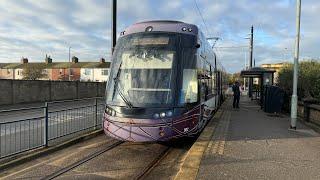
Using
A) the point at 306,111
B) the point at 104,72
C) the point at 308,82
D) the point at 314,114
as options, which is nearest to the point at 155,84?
the point at 314,114

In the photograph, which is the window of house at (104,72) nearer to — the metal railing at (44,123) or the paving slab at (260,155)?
the metal railing at (44,123)

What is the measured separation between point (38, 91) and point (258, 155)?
82.0 ft

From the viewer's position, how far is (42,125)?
1141 centimetres

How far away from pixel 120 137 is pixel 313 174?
15.7 feet

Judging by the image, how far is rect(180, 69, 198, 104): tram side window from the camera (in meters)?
11.4

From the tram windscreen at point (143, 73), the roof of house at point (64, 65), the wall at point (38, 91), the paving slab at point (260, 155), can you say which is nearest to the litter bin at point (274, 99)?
the paving slab at point (260, 155)

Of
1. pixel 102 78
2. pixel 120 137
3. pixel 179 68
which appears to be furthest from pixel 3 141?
pixel 102 78

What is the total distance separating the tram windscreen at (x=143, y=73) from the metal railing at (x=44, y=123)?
1.74 metres

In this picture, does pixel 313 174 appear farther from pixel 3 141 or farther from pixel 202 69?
pixel 3 141

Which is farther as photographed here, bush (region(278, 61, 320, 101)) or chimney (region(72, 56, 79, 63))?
chimney (region(72, 56, 79, 63))

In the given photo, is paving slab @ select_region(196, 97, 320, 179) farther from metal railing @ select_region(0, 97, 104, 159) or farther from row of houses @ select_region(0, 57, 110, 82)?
row of houses @ select_region(0, 57, 110, 82)

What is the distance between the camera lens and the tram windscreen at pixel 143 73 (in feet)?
37.0

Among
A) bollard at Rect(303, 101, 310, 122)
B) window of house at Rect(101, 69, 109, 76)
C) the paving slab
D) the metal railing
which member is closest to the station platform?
the paving slab

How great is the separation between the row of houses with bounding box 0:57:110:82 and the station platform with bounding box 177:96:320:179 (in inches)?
4052
